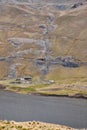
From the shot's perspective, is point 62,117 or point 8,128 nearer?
point 8,128

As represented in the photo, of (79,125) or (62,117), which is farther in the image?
(62,117)

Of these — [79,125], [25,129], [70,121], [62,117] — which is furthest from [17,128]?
[62,117]

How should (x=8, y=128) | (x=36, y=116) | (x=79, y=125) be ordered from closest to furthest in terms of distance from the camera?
(x=8, y=128), (x=79, y=125), (x=36, y=116)

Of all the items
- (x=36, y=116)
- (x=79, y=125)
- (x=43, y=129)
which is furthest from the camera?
(x=36, y=116)

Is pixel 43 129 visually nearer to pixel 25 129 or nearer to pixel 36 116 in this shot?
pixel 25 129

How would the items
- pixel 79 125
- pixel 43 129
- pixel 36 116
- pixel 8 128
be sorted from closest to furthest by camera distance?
pixel 8 128
pixel 43 129
pixel 79 125
pixel 36 116

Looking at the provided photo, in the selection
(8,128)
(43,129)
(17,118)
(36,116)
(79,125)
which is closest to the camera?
(8,128)

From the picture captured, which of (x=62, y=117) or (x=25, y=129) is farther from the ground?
(x=25, y=129)

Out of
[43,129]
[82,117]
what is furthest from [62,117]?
[43,129]

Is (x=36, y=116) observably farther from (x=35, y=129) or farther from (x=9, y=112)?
(x=35, y=129)
